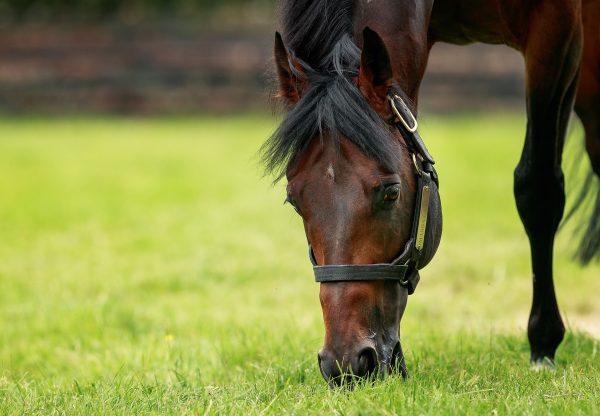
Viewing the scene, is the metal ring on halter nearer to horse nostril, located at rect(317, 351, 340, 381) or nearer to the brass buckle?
the brass buckle

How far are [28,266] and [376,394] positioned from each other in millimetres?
4649

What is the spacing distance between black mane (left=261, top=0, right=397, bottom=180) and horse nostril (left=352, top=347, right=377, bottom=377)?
1.95 feet

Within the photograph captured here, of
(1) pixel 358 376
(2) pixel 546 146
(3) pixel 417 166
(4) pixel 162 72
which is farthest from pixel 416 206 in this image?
(4) pixel 162 72

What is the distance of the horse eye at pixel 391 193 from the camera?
298 cm

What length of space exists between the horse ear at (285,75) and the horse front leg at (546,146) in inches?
47.5

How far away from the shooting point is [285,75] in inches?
127

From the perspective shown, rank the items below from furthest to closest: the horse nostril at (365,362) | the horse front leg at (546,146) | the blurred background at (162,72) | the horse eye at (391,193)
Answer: the blurred background at (162,72), the horse front leg at (546,146), the horse eye at (391,193), the horse nostril at (365,362)

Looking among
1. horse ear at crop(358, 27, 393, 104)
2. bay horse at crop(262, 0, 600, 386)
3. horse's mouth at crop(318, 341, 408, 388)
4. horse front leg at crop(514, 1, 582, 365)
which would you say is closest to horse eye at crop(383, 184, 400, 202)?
bay horse at crop(262, 0, 600, 386)

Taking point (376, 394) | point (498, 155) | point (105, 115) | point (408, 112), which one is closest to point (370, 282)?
point (376, 394)

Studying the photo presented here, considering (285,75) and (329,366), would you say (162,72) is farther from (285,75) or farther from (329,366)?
(329,366)

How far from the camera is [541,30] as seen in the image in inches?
151

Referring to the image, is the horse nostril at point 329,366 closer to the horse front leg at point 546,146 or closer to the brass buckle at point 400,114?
the brass buckle at point 400,114

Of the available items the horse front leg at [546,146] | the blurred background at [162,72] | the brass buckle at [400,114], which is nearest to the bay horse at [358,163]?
the brass buckle at [400,114]

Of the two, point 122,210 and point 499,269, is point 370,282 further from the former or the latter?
point 122,210
